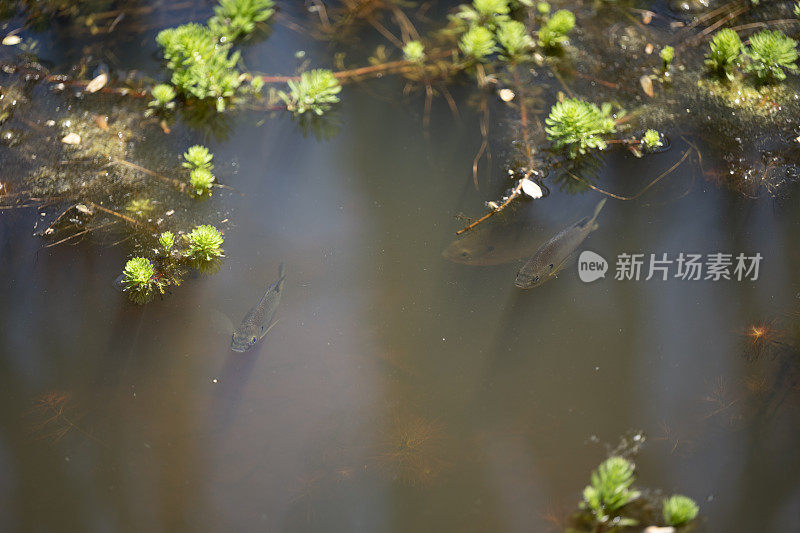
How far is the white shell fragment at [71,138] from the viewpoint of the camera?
4.89 m

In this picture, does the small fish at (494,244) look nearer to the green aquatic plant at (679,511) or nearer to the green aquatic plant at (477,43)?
the green aquatic plant at (477,43)

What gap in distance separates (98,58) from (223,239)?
234 centimetres

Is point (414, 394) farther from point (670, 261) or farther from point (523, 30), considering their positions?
point (523, 30)

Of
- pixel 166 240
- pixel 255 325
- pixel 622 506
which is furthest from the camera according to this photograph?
pixel 166 240

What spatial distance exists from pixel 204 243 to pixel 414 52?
2.49 metres

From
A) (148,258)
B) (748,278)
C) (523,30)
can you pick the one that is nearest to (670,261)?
(748,278)

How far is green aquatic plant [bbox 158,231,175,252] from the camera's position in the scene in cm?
436

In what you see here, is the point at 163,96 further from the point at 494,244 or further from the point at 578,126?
the point at 578,126

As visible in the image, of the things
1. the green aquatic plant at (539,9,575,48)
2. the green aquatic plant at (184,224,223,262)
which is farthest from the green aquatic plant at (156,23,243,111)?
the green aquatic plant at (539,9,575,48)

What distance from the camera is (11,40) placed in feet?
17.7

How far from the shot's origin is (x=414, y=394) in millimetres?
4094

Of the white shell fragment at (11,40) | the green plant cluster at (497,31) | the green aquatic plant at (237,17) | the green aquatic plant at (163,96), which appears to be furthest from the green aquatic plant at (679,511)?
the white shell fragment at (11,40)
